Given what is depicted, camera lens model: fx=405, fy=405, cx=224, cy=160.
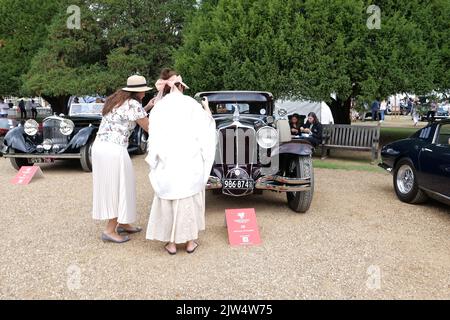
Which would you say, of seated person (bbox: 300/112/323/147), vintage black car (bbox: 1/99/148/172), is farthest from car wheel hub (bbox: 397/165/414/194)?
vintage black car (bbox: 1/99/148/172)

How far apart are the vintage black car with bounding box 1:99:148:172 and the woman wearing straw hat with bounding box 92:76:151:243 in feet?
15.3

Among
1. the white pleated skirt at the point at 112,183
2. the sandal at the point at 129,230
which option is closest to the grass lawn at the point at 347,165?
the sandal at the point at 129,230

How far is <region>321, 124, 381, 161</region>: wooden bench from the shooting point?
10.5 m

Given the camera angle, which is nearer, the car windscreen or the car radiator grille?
the car windscreen

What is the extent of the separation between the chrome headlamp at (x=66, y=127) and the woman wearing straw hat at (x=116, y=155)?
203 inches

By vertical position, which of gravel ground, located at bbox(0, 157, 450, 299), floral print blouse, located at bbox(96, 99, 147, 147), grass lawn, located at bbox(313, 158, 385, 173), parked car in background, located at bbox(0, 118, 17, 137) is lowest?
grass lawn, located at bbox(313, 158, 385, 173)

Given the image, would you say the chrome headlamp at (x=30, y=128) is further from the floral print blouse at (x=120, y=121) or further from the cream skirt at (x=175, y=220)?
the cream skirt at (x=175, y=220)

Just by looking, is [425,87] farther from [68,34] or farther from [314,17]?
[68,34]

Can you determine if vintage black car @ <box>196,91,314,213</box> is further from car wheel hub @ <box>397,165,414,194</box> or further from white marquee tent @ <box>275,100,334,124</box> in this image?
white marquee tent @ <box>275,100,334,124</box>

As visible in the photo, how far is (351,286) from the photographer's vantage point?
11.4 feet

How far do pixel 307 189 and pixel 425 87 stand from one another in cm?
766

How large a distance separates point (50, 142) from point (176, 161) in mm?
5921

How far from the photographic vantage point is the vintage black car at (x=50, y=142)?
8.64 meters

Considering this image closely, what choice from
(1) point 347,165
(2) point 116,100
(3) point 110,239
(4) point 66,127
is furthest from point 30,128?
(1) point 347,165
